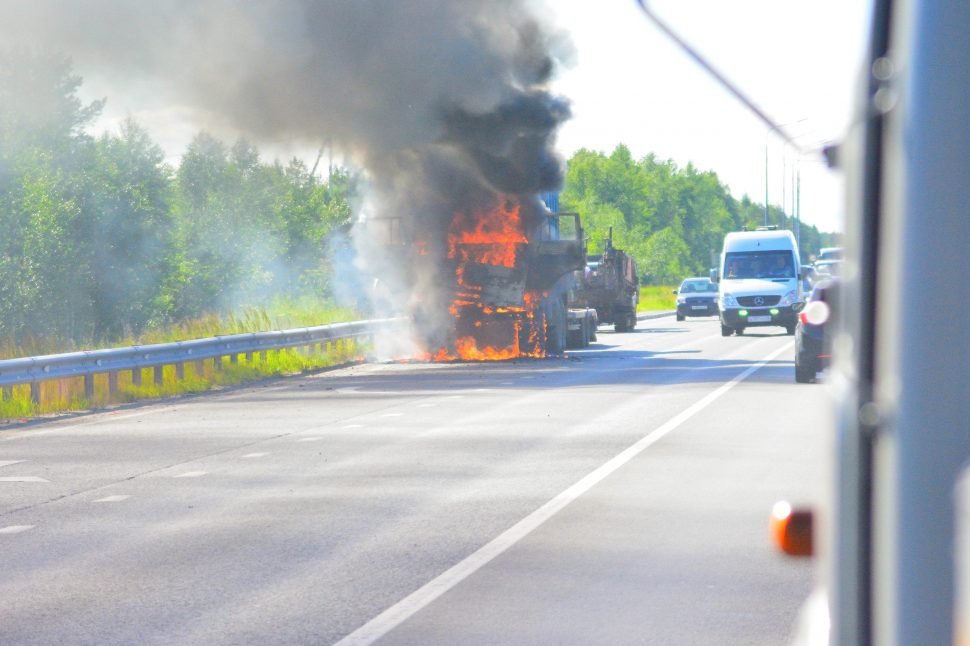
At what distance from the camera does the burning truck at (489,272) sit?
2798 centimetres

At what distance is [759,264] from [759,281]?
17.2 inches

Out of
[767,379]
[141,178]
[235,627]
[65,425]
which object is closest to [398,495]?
[235,627]

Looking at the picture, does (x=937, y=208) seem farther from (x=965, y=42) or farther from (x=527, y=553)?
(x=527, y=553)

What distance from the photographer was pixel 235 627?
21.4 ft

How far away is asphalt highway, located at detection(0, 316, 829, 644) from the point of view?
6633 millimetres

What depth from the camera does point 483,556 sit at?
8.14 metres

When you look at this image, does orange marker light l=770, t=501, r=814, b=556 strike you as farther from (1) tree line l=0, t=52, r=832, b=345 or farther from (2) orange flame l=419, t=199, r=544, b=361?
(1) tree line l=0, t=52, r=832, b=345

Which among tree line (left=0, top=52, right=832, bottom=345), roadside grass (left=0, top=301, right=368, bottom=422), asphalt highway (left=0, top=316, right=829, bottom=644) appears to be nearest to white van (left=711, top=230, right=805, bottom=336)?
tree line (left=0, top=52, right=832, bottom=345)

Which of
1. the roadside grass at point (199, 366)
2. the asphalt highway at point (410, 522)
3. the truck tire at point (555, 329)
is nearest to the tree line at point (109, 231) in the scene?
the roadside grass at point (199, 366)

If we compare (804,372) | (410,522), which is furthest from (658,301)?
(410,522)

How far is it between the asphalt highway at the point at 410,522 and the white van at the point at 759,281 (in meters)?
20.0

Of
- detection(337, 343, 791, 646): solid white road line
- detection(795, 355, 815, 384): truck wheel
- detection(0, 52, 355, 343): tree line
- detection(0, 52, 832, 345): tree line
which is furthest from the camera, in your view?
detection(0, 52, 355, 343): tree line

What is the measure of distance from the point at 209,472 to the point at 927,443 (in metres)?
10.2

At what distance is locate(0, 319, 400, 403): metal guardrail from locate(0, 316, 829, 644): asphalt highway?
→ 1.09 m
